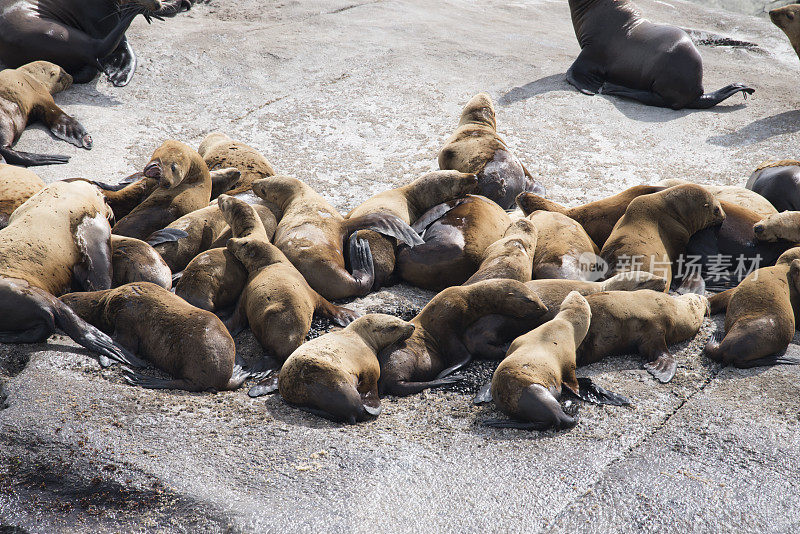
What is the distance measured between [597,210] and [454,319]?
7.04ft

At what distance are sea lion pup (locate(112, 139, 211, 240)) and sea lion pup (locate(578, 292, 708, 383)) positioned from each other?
340 centimetres

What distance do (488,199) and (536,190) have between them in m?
0.80

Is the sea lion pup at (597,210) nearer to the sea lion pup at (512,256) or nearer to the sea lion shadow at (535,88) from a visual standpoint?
the sea lion pup at (512,256)

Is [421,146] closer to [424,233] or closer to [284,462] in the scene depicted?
[424,233]

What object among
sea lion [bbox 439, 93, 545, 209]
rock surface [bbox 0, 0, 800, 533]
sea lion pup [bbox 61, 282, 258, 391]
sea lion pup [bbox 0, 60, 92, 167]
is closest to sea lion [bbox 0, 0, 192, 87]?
sea lion pup [bbox 0, 60, 92, 167]

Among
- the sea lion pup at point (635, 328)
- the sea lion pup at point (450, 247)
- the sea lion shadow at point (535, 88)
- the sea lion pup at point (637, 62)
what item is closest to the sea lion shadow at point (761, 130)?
the sea lion pup at point (637, 62)

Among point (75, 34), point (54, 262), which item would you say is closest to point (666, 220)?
point (54, 262)

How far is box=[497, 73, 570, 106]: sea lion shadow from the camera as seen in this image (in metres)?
9.09

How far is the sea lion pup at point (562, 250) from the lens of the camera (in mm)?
5141

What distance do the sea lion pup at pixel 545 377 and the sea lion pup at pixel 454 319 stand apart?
29 centimetres

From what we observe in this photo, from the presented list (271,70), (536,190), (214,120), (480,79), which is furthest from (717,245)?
(271,70)

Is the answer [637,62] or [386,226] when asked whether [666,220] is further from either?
[637,62]

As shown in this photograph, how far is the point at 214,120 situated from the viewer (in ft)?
27.1

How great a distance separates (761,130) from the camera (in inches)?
331
